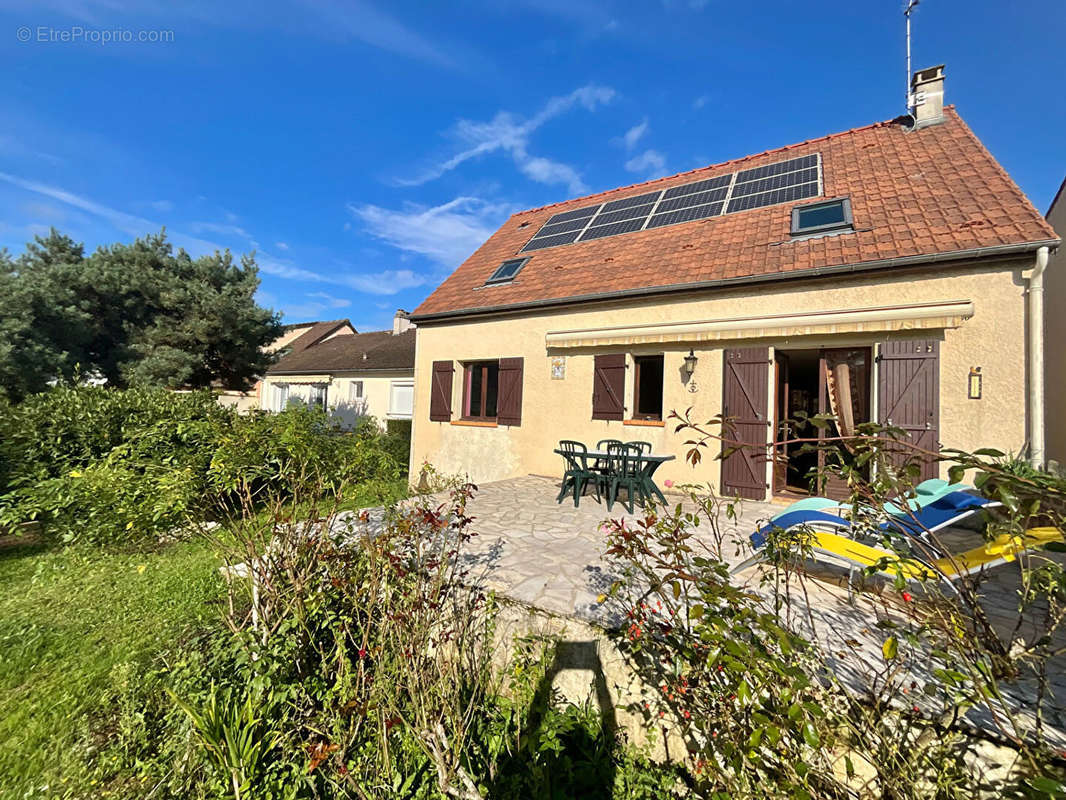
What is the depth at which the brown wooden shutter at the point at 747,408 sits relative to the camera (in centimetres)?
769

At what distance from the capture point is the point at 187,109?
850 cm

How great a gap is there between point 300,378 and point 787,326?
24198 mm

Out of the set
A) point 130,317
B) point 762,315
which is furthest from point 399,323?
point 762,315

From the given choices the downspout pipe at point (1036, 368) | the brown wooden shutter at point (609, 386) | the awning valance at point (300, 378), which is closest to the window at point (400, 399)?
the awning valance at point (300, 378)

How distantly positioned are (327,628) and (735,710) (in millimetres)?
2878

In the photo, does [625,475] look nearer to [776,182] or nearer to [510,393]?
[510,393]

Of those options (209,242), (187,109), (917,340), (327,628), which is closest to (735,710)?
(327,628)

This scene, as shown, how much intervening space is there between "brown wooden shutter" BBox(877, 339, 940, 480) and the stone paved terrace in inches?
72.5

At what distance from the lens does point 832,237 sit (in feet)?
25.4

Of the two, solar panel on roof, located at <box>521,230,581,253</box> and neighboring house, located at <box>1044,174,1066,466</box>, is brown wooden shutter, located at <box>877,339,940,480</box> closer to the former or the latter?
neighboring house, located at <box>1044,174,1066,466</box>

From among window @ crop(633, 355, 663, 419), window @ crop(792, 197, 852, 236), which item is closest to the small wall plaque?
window @ crop(633, 355, 663, 419)

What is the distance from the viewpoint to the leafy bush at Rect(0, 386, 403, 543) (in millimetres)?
3941

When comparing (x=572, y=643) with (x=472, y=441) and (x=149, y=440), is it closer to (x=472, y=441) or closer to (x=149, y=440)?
(x=149, y=440)

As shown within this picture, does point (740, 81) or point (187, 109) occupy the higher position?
point (740, 81)
